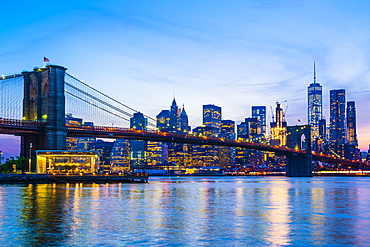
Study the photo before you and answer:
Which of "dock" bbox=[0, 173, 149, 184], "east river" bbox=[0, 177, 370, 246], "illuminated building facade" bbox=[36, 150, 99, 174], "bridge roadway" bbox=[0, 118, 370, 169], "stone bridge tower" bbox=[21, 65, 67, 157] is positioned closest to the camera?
"east river" bbox=[0, 177, 370, 246]

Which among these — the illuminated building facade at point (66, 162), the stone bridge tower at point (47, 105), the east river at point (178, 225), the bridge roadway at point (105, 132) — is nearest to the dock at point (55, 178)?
the illuminated building facade at point (66, 162)

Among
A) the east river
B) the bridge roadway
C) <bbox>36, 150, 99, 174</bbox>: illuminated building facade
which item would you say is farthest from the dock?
the east river

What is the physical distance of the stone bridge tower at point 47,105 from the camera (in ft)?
252

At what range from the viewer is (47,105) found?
258 ft

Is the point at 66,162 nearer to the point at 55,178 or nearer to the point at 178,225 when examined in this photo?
the point at 55,178

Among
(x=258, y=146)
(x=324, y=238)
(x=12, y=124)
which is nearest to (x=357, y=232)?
(x=324, y=238)

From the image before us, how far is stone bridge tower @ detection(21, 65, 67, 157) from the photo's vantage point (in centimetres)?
7694

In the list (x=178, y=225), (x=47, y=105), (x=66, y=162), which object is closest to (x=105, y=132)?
(x=66, y=162)

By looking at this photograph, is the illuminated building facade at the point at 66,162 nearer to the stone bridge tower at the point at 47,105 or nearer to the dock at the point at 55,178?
the stone bridge tower at the point at 47,105

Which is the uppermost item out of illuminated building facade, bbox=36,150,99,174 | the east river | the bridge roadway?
the bridge roadway

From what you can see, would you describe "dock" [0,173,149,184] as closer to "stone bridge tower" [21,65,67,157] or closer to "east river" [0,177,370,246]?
"stone bridge tower" [21,65,67,157]

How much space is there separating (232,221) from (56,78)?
190ft

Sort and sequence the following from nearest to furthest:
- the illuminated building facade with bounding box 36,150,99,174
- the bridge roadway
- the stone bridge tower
Answer: the bridge roadway
the illuminated building facade with bounding box 36,150,99,174
the stone bridge tower

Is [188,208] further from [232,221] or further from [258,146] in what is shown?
[258,146]
